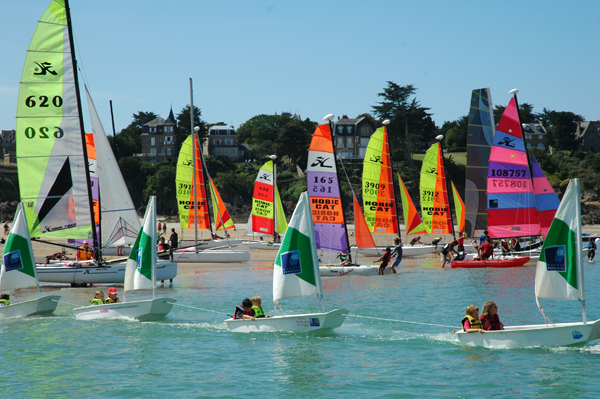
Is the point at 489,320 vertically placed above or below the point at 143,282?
below

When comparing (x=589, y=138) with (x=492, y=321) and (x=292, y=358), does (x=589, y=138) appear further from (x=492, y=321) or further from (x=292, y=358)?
(x=292, y=358)

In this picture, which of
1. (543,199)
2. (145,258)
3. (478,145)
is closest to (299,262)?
(145,258)

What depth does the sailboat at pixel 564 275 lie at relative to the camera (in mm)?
11672

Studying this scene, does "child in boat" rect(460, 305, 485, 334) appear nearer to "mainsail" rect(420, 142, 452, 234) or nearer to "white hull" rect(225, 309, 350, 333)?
"white hull" rect(225, 309, 350, 333)

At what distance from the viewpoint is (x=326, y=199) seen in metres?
27.1

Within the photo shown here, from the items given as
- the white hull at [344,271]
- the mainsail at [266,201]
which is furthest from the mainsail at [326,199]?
the mainsail at [266,201]

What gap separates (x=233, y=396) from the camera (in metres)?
10.5

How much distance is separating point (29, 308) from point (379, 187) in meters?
21.6

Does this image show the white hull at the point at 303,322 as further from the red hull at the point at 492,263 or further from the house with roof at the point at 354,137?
the house with roof at the point at 354,137

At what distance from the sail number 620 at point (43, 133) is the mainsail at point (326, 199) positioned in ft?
35.4

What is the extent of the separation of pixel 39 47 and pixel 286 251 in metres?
12.2

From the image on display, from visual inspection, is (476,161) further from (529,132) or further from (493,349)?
(529,132)

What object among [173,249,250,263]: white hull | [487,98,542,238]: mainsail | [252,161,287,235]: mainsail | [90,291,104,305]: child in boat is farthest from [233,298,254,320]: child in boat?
[252,161,287,235]: mainsail

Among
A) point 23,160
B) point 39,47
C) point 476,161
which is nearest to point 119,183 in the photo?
point 23,160
